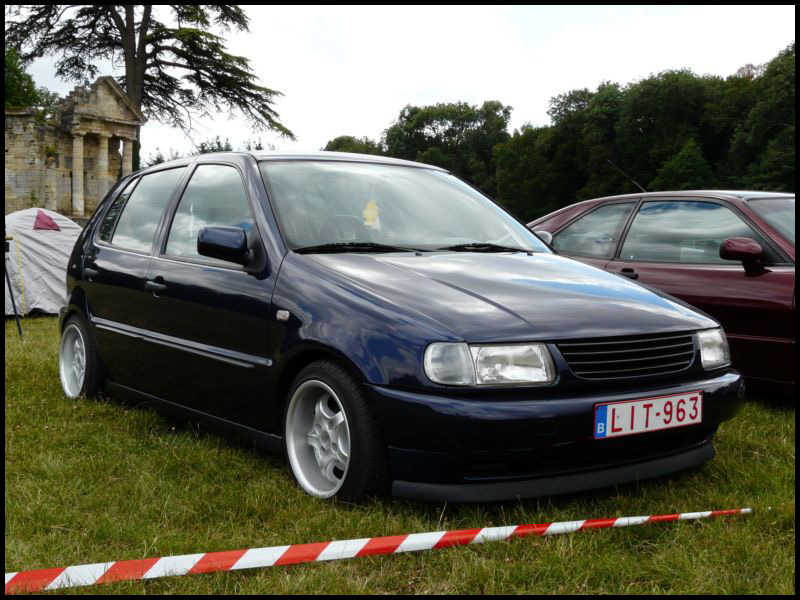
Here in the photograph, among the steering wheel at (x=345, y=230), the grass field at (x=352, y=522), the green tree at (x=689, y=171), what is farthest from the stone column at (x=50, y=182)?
the green tree at (x=689, y=171)

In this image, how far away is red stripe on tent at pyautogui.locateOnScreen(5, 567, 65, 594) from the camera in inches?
103

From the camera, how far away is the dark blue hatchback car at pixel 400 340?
3033 millimetres

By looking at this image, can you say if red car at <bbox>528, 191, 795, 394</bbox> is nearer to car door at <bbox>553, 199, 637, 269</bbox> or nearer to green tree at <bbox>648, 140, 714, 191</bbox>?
car door at <bbox>553, 199, 637, 269</bbox>

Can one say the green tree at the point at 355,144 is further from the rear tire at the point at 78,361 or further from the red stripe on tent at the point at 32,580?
the red stripe on tent at the point at 32,580

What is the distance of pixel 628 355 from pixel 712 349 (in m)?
0.63

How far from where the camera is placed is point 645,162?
186 feet

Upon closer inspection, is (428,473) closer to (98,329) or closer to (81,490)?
(81,490)

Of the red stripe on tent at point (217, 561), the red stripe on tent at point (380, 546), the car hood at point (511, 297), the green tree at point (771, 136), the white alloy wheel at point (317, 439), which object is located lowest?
the red stripe on tent at point (217, 561)

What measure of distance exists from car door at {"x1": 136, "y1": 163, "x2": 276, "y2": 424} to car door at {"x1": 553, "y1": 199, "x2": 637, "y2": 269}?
9.87 feet

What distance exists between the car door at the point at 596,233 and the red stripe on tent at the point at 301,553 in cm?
387

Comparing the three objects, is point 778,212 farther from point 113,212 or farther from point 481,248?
point 113,212

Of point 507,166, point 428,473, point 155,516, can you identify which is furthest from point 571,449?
point 507,166

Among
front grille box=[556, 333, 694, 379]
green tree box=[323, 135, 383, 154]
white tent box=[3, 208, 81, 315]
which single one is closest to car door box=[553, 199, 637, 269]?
front grille box=[556, 333, 694, 379]

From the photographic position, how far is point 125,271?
16.2ft
